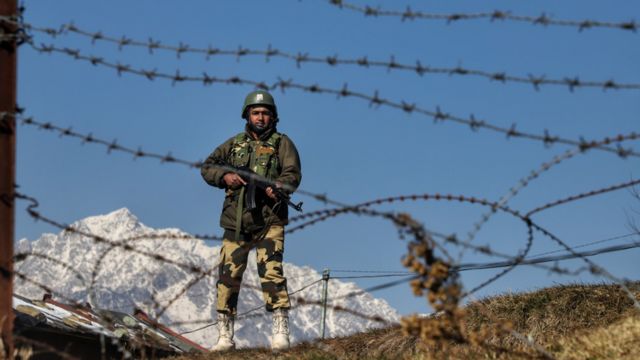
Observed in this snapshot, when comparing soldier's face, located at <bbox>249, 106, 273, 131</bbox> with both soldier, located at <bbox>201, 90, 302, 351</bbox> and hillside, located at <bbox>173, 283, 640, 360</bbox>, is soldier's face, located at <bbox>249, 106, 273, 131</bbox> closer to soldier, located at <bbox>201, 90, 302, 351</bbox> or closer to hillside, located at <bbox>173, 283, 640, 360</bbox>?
soldier, located at <bbox>201, 90, 302, 351</bbox>

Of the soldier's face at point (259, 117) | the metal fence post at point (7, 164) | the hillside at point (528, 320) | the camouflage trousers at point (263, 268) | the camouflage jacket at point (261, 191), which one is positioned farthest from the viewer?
the soldier's face at point (259, 117)

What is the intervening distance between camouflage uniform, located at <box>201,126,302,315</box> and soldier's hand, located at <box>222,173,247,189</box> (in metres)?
0.07

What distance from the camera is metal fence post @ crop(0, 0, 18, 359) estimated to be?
562 cm

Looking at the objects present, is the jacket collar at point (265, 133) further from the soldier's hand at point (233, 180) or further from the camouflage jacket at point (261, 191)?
the soldier's hand at point (233, 180)

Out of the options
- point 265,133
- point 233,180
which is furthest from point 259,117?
point 233,180

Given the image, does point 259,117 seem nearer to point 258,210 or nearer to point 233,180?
point 233,180

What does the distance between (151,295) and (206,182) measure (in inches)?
188

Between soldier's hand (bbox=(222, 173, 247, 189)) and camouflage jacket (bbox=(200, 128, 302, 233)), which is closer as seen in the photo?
soldier's hand (bbox=(222, 173, 247, 189))

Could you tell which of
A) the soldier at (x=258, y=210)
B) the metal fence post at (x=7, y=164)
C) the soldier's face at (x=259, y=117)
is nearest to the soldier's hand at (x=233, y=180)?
the soldier at (x=258, y=210)

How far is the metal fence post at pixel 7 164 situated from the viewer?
5617 millimetres

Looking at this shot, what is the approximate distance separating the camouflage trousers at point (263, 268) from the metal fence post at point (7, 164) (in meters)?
3.87

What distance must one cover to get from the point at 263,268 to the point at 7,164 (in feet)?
14.1

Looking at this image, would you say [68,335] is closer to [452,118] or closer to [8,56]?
[8,56]

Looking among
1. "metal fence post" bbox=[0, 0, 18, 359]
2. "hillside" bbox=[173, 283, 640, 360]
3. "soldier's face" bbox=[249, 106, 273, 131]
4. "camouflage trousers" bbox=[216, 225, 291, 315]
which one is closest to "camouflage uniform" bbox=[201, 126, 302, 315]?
"camouflage trousers" bbox=[216, 225, 291, 315]
